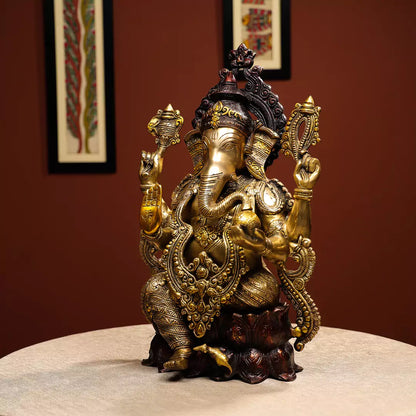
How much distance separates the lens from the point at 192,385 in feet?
4.98

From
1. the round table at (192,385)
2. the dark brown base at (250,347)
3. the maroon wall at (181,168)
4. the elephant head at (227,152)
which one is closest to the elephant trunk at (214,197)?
the elephant head at (227,152)

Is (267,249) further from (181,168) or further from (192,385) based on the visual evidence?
(181,168)

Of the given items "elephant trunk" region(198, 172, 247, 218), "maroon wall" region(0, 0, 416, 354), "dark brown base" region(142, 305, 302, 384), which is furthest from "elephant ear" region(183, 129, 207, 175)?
"maroon wall" region(0, 0, 416, 354)

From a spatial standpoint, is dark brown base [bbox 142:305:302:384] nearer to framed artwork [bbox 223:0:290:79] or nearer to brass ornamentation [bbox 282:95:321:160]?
brass ornamentation [bbox 282:95:321:160]

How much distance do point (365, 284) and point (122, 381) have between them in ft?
3.78

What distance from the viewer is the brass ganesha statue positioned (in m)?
1.54

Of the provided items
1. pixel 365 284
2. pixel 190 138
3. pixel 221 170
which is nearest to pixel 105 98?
pixel 190 138

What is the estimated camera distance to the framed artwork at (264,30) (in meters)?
2.33

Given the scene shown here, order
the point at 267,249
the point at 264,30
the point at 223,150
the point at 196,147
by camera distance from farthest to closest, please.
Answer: the point at 264,30, the point at 196,147, the point at 223,150, the point at 267,249

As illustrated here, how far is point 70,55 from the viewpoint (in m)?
2.40

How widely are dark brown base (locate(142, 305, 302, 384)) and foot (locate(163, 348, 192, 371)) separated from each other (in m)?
0.03

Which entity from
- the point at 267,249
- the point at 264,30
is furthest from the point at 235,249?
the point at 264,30

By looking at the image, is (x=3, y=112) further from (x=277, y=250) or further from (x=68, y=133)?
(x=277, y=250)

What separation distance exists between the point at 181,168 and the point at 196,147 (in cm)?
70
